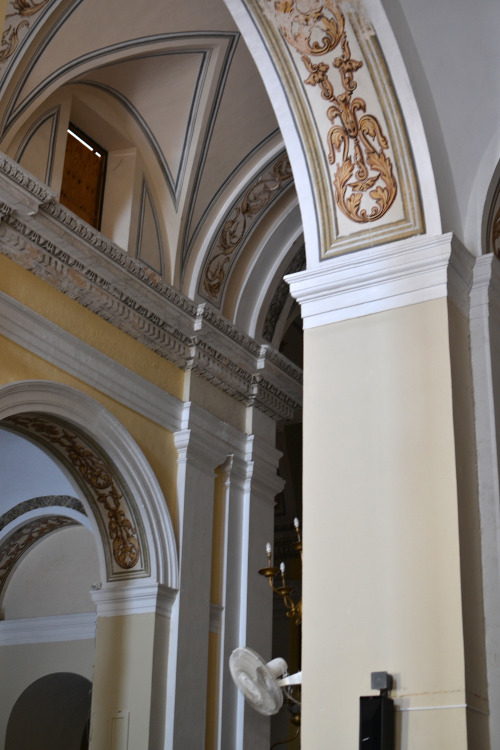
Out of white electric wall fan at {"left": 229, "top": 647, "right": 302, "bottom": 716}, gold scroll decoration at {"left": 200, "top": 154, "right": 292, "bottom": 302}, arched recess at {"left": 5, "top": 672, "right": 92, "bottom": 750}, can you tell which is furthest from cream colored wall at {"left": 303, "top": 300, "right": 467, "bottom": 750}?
arched recess at {"left": 5, "top": 672, "right": 92, "bottom": 750}

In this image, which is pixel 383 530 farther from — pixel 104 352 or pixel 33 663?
pixel 33 663

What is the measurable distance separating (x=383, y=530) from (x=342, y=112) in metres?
2.18

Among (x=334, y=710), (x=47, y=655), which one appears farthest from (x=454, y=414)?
(x=47, y=655)

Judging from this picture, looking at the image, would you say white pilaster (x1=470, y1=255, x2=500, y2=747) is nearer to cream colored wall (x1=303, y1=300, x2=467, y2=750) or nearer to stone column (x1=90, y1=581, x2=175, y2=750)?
cream colored wall (x1=303, y1=300, x2=467, y2=750)

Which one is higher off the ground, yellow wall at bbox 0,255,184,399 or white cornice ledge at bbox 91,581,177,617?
yellow wall at bbox 0,255,184,399

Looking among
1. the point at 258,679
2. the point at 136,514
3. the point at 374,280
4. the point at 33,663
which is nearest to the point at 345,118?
the point at 374,280

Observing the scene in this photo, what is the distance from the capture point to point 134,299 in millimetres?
8453

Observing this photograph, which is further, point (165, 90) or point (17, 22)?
point (165, 90)

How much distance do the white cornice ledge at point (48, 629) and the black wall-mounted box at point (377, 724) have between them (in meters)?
6.87

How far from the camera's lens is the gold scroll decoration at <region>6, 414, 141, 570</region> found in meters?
8.21

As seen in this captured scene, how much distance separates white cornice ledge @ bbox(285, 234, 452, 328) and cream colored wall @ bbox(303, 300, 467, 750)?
0.07 meters

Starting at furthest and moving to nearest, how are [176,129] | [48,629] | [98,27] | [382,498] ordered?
[48,629] < [176,129] < [98,27] < [382,498]

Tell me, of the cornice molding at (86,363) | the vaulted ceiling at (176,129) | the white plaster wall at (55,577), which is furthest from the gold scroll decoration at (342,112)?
the white plaster wall at (55,577)

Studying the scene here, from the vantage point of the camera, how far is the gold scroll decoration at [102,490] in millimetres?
8211
